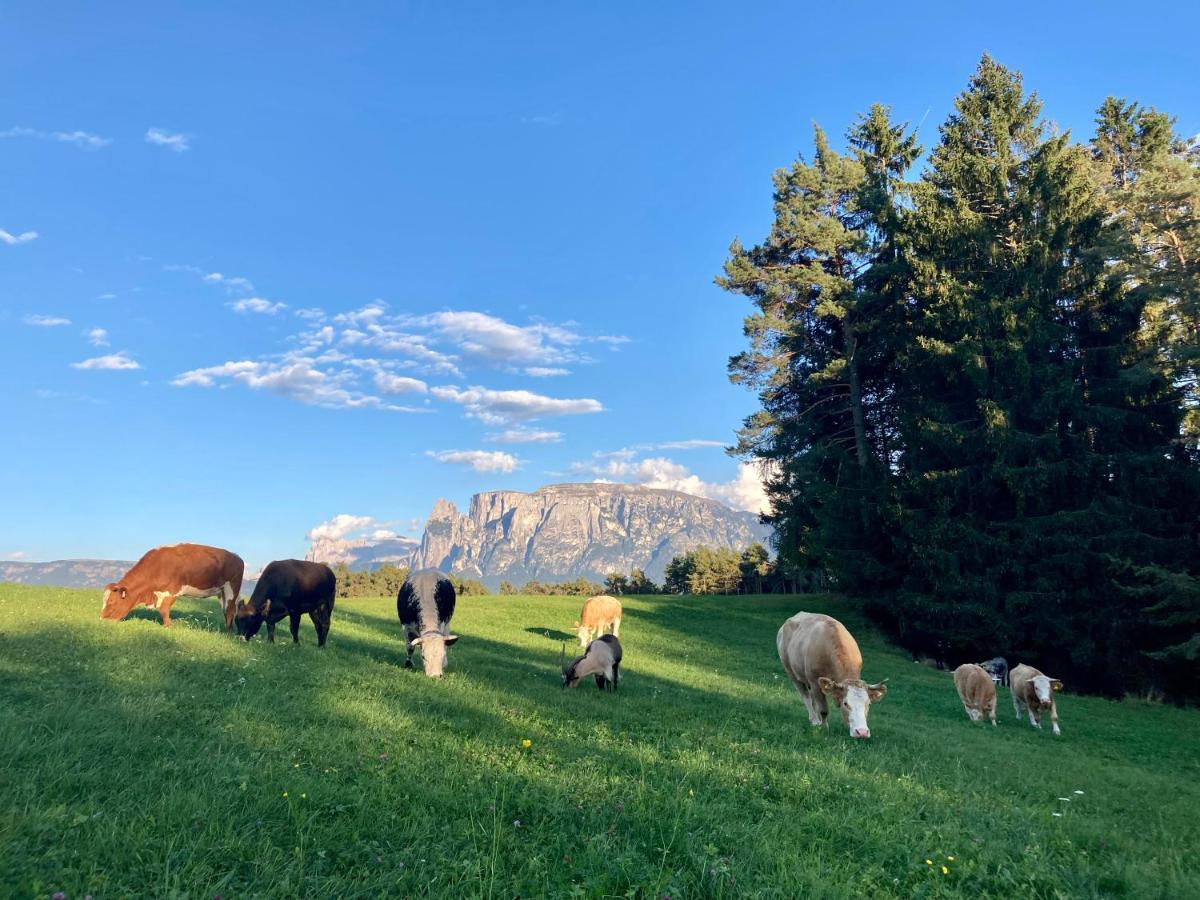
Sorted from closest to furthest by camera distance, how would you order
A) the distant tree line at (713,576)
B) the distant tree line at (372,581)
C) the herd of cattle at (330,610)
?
the herd of cattle at (330,610), the distant tree line at (713,576), the distant tree line at (372,581)

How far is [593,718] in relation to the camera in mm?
10164

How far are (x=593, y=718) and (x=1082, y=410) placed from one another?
25787 millimetres

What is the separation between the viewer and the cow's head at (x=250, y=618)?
14.7 metres

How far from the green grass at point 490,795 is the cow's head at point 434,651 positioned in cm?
33

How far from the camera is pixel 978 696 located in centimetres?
1605

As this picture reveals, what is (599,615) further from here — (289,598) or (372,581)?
(372,581)

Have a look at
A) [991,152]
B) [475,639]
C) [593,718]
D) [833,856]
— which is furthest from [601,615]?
[991,152]

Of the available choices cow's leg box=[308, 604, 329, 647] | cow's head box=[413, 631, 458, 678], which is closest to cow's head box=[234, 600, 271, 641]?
cow's leg box=[308, 604, 329, 647]

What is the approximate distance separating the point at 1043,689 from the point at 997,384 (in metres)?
16.4

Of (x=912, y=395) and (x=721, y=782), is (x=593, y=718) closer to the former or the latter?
(x=721, y=782)

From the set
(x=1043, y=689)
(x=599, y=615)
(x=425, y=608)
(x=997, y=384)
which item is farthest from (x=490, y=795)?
(x=997, y=384)

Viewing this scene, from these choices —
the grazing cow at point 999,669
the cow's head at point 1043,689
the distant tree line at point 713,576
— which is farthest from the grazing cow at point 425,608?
the distant tree line at point 713,576

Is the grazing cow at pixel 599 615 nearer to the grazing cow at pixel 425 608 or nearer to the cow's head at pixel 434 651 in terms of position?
the grazing cow at pixel 425 608

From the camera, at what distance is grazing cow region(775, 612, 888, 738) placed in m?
A: 10.2
